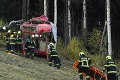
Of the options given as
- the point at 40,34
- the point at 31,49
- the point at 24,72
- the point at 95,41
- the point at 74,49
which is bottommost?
the point at 74,49

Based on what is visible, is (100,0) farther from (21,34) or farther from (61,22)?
(21,34)

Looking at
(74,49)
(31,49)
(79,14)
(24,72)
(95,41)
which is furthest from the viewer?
(79,14)

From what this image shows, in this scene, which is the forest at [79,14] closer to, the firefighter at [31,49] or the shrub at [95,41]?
the shrub at [95,41]

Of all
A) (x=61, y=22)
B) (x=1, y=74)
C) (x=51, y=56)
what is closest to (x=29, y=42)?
(x=51, y=56)

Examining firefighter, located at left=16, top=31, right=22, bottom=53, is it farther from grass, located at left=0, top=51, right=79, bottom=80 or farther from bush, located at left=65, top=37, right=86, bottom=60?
bush, located at left=65, top=37, right=86, bottom=60

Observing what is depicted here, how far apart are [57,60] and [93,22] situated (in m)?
19.5

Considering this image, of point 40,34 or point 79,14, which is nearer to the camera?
point 40,34

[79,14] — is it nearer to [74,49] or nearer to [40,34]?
[74,49]

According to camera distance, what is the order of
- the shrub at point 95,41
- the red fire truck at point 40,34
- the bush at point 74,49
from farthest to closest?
1. the shrub at point 95,41
2. the bush at point 74,49
3. the red fire truck at point 40,34

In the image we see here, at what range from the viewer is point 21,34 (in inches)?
1006

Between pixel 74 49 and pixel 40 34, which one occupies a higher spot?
pixel 40 34

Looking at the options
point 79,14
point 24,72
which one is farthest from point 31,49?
point 79,14

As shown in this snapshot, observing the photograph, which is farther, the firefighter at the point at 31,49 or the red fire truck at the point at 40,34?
the red fire truck at the point at 40,34

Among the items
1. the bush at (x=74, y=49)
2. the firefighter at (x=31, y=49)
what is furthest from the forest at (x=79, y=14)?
the firefighter at (x=31, y=49)
